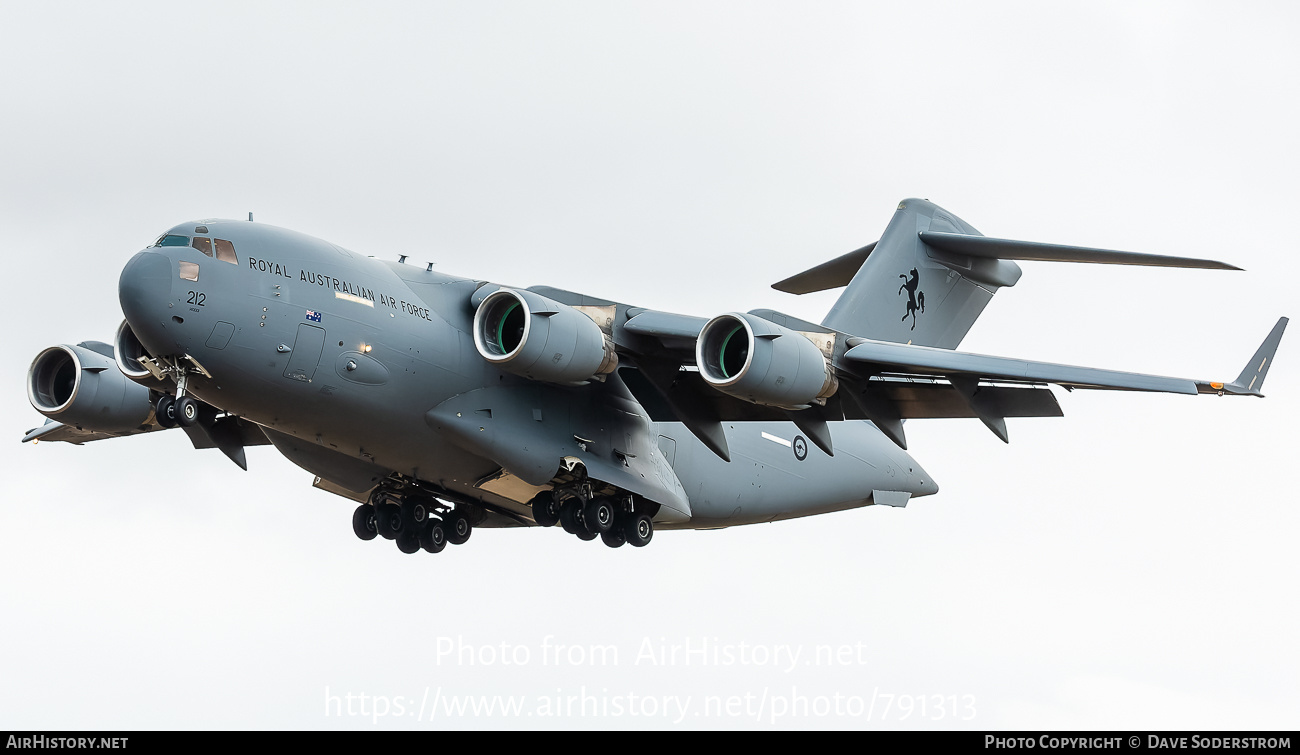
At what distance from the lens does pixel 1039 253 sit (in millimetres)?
15305

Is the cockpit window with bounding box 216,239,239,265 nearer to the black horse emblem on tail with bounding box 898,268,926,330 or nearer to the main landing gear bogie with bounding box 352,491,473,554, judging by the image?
the main landing gear bogie with bounding box 352,491,473,554

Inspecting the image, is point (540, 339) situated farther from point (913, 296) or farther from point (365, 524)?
point (913, 296)

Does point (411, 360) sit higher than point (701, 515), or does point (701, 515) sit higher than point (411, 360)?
point (411, 360)

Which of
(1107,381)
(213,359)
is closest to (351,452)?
(213,359)

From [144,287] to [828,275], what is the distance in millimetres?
8682

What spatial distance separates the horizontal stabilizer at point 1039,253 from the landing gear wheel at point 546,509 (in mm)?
5648

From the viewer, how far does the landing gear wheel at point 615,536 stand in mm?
13812

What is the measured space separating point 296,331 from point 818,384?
4.32m

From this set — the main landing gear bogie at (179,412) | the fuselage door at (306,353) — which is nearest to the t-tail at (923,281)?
the fuselage door at (306,353)

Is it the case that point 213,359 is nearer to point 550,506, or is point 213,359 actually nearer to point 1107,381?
point 550,506

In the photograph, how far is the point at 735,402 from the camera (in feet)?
45.4

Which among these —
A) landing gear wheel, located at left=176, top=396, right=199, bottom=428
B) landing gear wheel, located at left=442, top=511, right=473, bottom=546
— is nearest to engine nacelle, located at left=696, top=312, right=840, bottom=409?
landing gear wheel, located at left=442, top=511, right=473, bottom=546

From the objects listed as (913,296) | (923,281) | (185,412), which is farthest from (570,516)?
(923,281)

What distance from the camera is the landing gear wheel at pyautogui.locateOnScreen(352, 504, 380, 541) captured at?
14.8m
